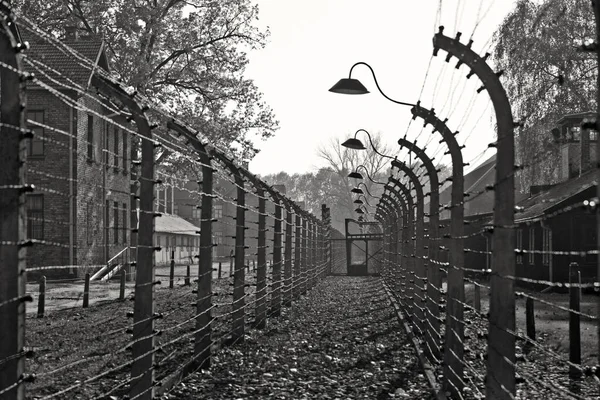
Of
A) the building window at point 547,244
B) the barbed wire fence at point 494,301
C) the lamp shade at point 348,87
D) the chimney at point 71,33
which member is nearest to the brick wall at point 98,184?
the chimney at point 71,33

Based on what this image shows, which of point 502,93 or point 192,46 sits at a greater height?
point 192,46

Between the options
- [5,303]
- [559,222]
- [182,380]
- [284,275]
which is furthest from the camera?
[559,222]

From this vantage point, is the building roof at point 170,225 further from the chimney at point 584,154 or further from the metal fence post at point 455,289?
the metal fence post at point 455,289

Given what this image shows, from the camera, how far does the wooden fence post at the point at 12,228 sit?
144 inches

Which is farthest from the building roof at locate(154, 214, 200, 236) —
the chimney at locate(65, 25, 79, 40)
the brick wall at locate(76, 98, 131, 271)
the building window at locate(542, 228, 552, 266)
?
the building window at locate(542, 228, 552, 266)

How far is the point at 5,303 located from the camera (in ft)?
12.0

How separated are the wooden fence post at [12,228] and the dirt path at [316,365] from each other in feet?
12.5

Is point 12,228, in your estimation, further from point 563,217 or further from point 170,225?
point 170,225

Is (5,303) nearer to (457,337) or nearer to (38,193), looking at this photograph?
(457,337)

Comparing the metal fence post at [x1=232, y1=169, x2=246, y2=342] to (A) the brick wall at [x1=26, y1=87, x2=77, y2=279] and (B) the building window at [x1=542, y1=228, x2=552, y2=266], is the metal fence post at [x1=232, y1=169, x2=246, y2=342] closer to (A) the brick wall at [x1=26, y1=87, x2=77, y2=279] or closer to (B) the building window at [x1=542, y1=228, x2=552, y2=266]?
(B) the building window at [x1=542, y1=228, x2=552, y2=266]

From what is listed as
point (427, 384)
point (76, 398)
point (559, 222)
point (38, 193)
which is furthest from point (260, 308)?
point (38, 193)

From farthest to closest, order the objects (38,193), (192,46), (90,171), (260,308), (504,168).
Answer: (192,46), (90,171), (38,193), (260,308), (504,168)

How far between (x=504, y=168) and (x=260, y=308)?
8310 millimetres

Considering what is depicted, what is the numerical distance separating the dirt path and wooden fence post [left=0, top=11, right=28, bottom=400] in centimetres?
380
